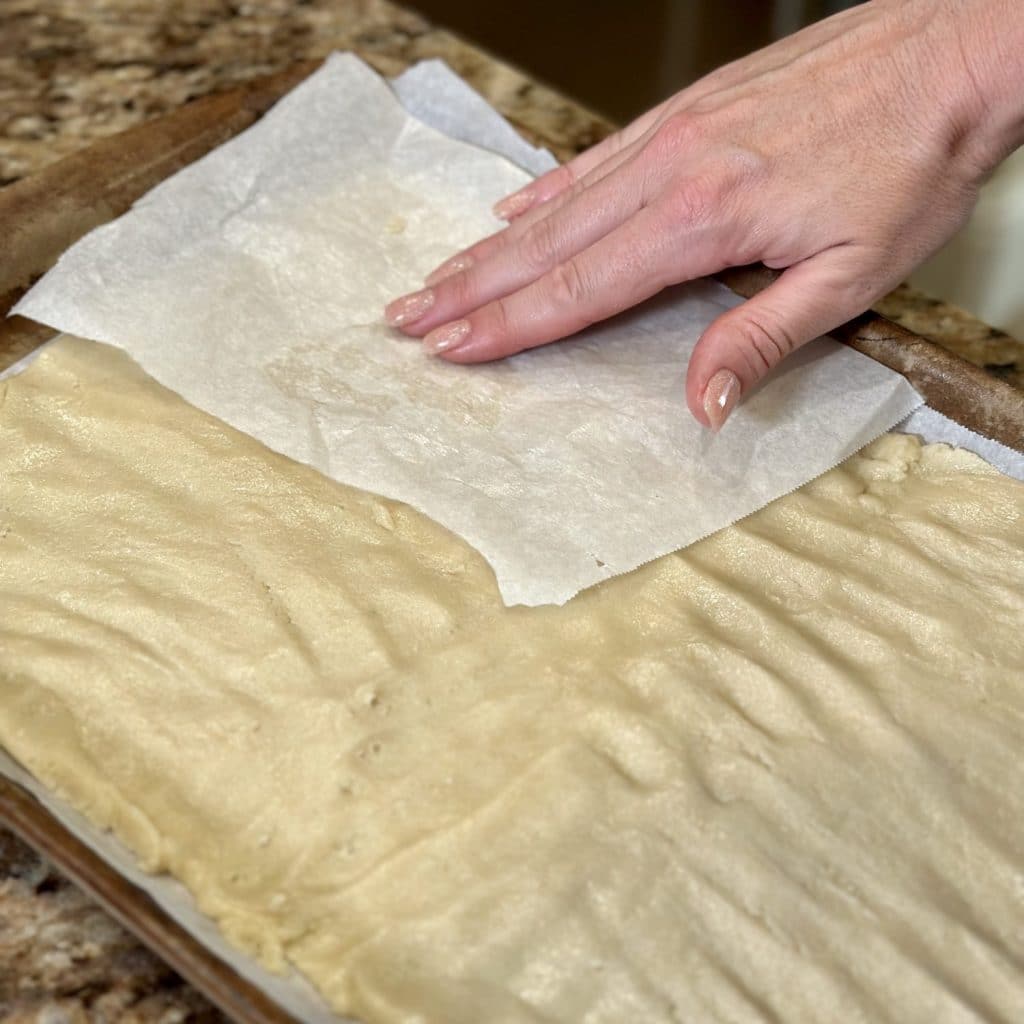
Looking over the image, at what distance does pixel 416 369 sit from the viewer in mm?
1188

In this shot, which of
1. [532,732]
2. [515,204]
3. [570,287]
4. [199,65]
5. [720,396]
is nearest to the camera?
[532,732]

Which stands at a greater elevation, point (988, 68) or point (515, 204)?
point (988, 68)

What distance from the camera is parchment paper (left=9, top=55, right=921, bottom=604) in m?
1.05

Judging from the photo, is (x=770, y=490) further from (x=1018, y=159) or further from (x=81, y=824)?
(x=1018, y=159)

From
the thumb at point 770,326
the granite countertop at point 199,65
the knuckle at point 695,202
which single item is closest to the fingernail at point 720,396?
the thumb at point 770,326

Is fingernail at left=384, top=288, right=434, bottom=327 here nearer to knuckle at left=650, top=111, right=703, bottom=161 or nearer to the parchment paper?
the parchment paper

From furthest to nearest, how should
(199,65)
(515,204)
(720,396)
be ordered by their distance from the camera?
(199,65) → (515,204) → (720,396)

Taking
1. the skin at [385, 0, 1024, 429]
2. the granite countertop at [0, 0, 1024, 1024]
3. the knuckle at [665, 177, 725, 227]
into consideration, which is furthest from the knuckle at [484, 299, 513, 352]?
the granite countertop at [0, 0, 1024, 1024]

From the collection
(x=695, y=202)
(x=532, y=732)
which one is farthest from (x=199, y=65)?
(x=532, y=732)

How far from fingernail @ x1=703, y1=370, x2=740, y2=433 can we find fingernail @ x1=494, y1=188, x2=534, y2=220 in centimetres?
39

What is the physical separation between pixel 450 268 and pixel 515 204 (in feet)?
0.43

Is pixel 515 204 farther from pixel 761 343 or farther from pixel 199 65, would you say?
pixel 199 65

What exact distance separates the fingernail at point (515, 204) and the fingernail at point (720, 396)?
39cm

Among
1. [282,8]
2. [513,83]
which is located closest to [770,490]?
[513,83]
